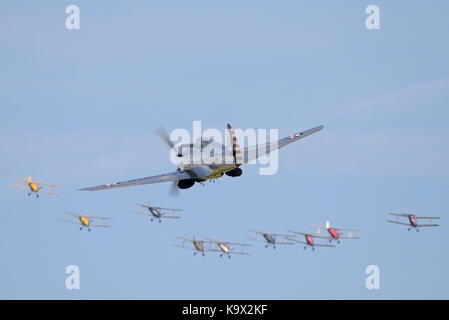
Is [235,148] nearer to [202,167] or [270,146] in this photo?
[202,167]

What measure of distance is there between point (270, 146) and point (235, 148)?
14.2 meters

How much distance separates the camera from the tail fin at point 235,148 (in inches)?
3869

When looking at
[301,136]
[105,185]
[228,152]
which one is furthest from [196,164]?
[301,136]

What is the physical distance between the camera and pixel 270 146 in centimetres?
11350

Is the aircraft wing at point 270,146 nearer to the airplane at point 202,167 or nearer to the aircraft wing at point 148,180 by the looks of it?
the airplane at point 202,167

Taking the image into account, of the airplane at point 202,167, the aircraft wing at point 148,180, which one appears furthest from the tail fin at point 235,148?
the aircraft wing at point 148,180

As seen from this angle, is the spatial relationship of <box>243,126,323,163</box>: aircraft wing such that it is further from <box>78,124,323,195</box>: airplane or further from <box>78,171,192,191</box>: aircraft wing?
<box>78,171,192,191</box>: aircraft wing

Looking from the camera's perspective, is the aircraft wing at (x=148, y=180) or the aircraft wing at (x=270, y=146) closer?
the aircraft wing at (x=148, y=180)

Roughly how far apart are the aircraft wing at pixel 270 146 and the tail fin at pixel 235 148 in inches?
102

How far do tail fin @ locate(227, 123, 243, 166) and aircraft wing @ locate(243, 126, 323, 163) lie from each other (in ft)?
8.47
